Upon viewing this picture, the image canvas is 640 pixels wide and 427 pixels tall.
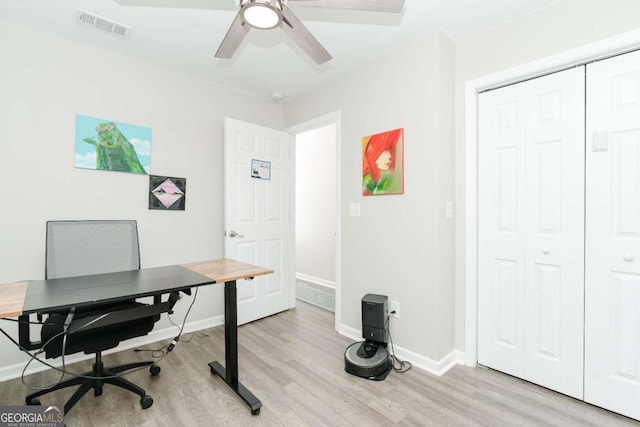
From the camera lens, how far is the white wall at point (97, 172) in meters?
2.12

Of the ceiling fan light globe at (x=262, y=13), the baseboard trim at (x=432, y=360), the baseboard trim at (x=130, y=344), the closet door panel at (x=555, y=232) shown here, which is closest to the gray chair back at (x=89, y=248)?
the baseboard trim at (x=130, y=344)

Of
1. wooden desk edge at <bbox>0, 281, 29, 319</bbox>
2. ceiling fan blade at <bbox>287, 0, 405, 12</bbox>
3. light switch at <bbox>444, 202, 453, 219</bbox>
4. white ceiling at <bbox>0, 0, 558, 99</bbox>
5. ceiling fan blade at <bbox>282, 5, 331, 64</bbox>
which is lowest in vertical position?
wooden desk edge at <bbox>0, 281, 29, 319</bbox>

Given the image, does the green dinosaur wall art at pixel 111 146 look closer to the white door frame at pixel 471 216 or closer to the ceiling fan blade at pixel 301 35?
the ceiling fan blade at pixel 301 35

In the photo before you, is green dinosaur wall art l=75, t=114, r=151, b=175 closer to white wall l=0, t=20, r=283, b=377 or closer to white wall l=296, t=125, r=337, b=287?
→ white wall l=0, t=20, r=283, b=377

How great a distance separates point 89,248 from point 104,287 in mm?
594

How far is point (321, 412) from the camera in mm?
1754

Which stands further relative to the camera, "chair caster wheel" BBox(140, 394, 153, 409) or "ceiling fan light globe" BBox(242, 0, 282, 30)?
"chair caster wheel" BBox(140, 394, 153, 409)

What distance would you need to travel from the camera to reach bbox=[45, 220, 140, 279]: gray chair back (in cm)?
187

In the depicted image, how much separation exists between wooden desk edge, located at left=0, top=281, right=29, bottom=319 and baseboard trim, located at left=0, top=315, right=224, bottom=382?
1041 millimetres

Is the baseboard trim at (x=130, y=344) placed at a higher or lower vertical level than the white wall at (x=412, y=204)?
lower

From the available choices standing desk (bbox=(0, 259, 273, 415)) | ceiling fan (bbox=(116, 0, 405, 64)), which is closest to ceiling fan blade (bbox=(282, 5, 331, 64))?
ceiling fan (bbox=(116, 0, 405, 64))

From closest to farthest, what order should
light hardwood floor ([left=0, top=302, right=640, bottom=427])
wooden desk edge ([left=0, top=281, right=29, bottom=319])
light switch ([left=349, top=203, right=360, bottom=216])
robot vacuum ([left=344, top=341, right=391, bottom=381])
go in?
wooden desk edge ([left=0, top=281, right=29, bottom=319]) → light hardwood floor ([left=0, top=302, right=640, bottom=427]) → robot vacuum ([left=344, top=341, right=391, bottom=381]) → light switch ([left=349, top=203, right=360, bottom=216])

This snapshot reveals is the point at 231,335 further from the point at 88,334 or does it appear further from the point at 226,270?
the point at 88,334

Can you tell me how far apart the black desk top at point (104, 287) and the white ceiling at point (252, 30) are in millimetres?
1546
